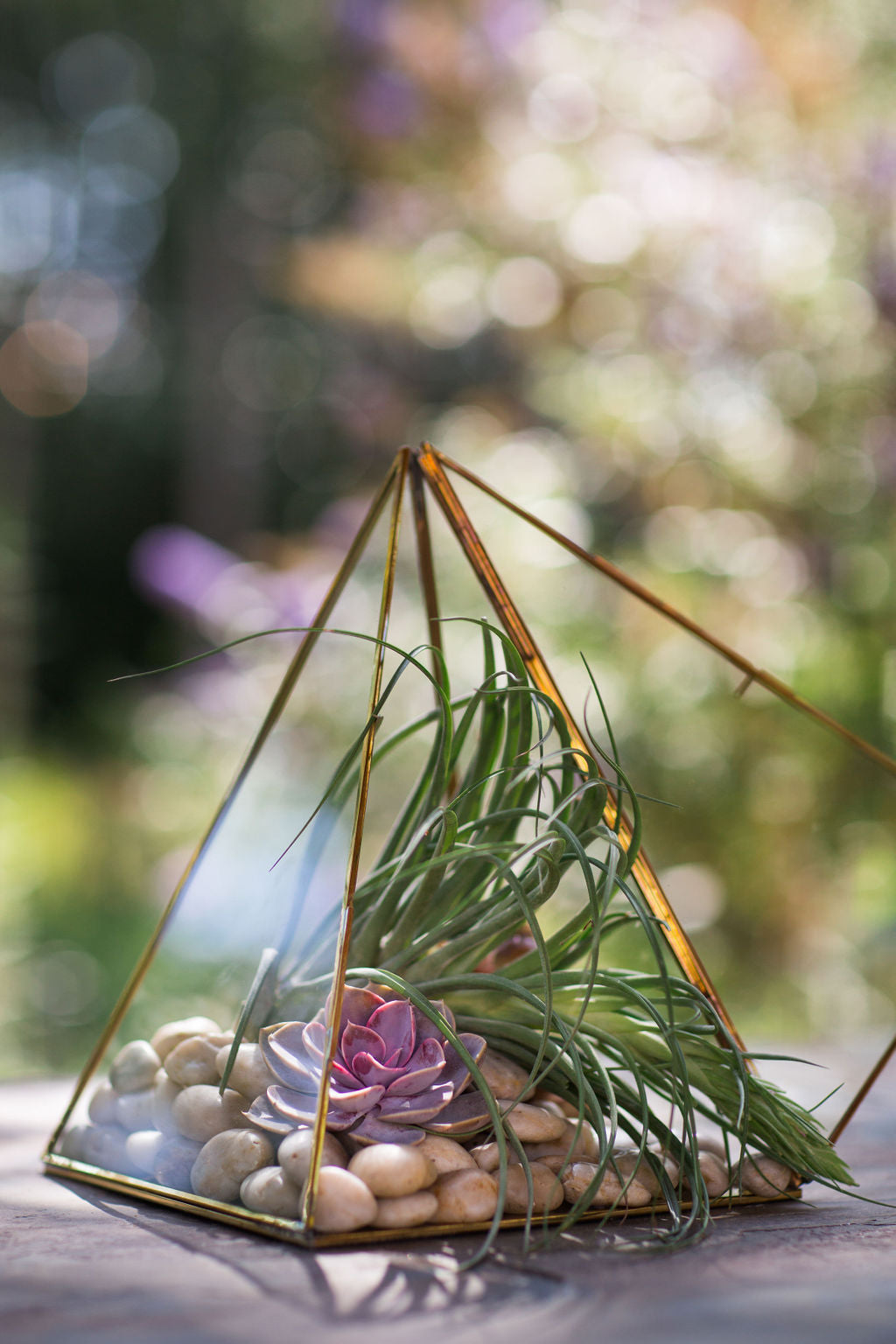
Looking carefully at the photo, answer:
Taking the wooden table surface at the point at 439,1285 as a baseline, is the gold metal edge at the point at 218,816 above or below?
above

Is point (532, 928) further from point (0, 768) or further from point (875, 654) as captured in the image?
point (0, 768)

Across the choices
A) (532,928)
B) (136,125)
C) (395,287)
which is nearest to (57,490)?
(136,125)

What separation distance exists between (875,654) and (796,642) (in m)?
0.12

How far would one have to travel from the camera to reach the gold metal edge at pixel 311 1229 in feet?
1.89

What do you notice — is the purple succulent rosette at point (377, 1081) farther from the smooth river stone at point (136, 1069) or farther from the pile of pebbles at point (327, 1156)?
the smooth river stone at point (136, 1069)

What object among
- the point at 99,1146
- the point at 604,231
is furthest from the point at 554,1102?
the point at 604,231

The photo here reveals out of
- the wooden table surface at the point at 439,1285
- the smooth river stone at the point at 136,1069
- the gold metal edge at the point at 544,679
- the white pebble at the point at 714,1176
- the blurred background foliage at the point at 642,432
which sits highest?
the blurred background foliage at the point at 642,432

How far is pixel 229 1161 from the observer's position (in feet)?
2.05

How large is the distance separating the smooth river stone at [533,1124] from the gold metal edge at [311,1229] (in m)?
0.04

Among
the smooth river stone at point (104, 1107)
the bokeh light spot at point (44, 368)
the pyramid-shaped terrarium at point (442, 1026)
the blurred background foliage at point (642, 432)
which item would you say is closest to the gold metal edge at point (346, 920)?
the pyramid-shaped terrarium at point (442, 1026)

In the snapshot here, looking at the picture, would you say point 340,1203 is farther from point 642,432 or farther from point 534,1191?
point 642,432

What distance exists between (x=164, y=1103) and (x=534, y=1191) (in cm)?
22

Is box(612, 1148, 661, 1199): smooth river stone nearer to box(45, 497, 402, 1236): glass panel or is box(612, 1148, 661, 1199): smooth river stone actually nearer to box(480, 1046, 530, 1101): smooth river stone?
box(480, 1046, 530, 1101): smooth river stone

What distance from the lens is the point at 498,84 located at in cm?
238
